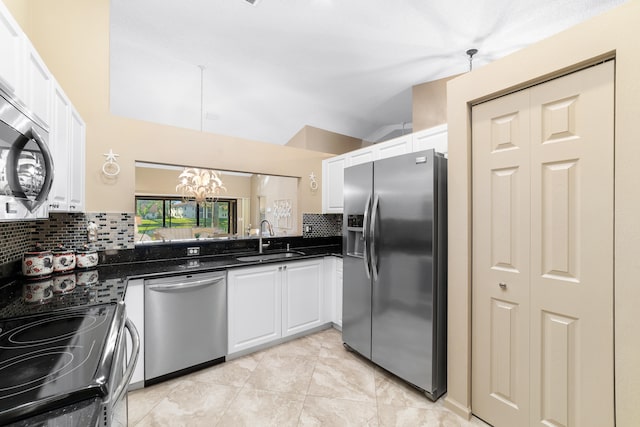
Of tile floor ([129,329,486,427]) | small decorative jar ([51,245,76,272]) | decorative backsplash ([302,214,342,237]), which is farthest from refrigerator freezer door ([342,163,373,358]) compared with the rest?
small decorative jar ([51,245,76,272])

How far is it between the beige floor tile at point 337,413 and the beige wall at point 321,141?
3343 millimetres

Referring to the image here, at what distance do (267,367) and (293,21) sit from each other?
292 cm

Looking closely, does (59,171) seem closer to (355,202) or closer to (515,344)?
(355,202)

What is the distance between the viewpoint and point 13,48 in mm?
1073

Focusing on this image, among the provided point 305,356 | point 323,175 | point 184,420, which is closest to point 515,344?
point 305,356

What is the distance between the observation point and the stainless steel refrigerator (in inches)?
76.2

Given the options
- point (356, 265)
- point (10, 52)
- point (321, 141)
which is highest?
point (321, 141)

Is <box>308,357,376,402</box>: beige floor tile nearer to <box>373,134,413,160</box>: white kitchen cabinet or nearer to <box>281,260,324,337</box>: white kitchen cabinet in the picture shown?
<box>281,260,324,337</box>: white kitchen cabinet

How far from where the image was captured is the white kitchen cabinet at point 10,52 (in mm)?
981

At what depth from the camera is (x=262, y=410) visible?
74.1 inches

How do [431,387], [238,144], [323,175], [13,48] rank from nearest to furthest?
[13,48], [431,387], [238,144], [323,175]

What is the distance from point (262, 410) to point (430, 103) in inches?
132

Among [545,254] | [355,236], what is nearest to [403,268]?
[355,236]

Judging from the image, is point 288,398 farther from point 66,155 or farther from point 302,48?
point 302,48
